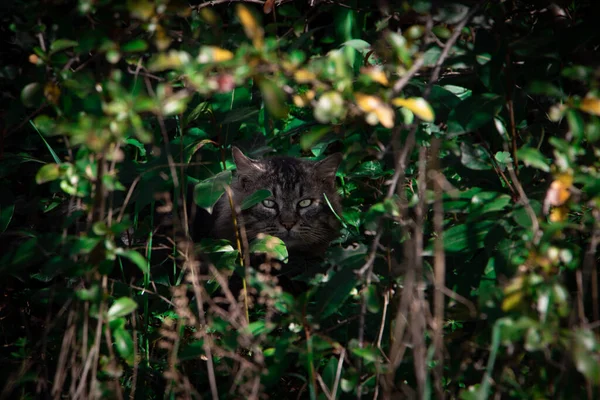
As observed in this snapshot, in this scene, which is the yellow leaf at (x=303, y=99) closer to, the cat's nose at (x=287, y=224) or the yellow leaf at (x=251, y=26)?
the yellow leaf at (x=251, y=26)

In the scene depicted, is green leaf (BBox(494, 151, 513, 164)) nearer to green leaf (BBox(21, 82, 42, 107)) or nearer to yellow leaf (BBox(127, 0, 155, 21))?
yellow leaf (BBox(127, 0, 155, 21))

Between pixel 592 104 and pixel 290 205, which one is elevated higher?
pixel 592 104

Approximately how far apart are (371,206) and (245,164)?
1699 mm

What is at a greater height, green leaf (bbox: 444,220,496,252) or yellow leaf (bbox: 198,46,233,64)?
yellow leaf (bbox: 198,46,233,64)

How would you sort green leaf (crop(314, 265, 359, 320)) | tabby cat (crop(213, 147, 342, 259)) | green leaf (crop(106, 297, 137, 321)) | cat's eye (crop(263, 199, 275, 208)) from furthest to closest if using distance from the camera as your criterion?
cat's eye (crop(263, 199, 275, 208)) → tabby cat (crop(213, 147, 342, 259)) → green leaf (crop(314, 265, 359, 320)) → green leaf (crop(106, 297, 137, 321))

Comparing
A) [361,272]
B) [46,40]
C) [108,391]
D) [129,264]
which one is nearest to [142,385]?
[108,391]

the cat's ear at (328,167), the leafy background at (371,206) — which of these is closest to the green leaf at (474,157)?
the leafy background at (371,206)

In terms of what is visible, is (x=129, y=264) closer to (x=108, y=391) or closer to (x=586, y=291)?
(x=108, y=391)

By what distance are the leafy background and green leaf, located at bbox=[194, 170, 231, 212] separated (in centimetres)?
1

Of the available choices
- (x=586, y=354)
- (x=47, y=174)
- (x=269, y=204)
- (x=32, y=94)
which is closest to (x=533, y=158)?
(x=586, y=354)

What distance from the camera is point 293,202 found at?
370 cm

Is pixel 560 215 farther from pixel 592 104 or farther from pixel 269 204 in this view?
pixel 269 204

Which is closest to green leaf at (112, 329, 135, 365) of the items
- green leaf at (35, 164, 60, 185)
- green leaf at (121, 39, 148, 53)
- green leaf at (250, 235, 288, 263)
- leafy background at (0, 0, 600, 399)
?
leafy background at (0, 0, 600, 399)

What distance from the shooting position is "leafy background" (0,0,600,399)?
1450 mm
